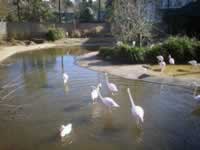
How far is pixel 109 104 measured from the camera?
8.37 meters

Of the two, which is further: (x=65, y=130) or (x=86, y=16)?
(x=86, y=16)

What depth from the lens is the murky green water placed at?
6.83m

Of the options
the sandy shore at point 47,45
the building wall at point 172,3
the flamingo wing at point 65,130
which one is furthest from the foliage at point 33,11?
the flamingo wing at point 65,130

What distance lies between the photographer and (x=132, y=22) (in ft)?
63.5

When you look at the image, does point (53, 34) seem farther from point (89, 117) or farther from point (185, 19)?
point (89, 117)

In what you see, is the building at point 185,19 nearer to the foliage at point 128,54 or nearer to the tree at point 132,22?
the tree at point 132,22

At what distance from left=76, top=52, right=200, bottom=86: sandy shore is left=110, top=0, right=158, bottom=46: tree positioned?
9.94 ft

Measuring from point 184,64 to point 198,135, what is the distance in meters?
8.82

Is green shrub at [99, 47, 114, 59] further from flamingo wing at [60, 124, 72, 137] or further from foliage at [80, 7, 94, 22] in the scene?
foliage at [80, 7, 94, 22]

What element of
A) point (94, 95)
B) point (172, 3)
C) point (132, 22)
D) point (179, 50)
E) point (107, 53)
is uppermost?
point (172, 3)

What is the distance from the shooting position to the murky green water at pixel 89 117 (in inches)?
269

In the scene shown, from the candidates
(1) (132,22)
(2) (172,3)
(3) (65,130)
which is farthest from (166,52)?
(2) (172,3)

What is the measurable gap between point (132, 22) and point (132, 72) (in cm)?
643

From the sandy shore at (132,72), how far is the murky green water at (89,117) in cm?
48
